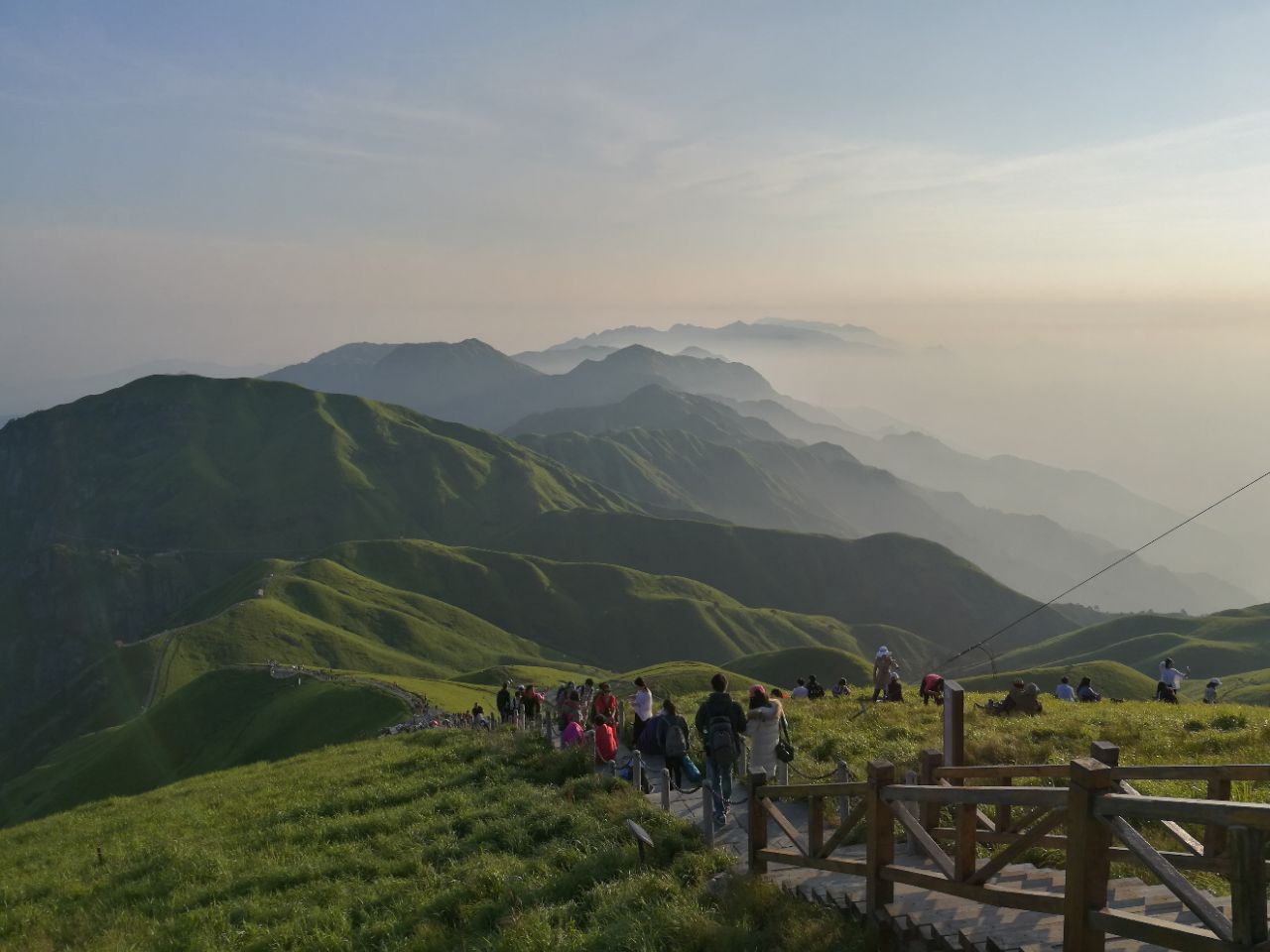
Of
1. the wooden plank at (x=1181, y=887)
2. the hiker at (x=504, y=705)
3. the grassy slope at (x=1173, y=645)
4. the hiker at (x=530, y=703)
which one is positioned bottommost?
the grassy slope at (x=1173, y=645)

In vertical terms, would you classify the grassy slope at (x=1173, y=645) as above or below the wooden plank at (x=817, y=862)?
below

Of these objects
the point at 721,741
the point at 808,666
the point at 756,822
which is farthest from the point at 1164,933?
the point at 808,666

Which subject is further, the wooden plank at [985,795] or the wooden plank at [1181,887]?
the wooden plank at [985,795]

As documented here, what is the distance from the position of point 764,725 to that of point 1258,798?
7.05 m

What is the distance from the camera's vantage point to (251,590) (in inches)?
5266

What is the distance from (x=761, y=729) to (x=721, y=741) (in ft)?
4.00

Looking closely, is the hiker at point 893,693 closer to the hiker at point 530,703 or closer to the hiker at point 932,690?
the hiker at point 932,690

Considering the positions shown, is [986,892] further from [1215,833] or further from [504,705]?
[504,705]

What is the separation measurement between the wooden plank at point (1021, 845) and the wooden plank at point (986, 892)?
0.34 ft

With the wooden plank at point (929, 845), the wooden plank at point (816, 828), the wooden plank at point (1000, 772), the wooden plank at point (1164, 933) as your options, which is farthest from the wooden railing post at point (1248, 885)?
the wooden plank at point (816, 828)

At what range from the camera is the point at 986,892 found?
713 cm

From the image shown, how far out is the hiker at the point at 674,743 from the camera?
581 inches

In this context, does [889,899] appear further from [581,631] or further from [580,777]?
[581,631]

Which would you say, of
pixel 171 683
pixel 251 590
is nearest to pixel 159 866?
pixel 171 683
